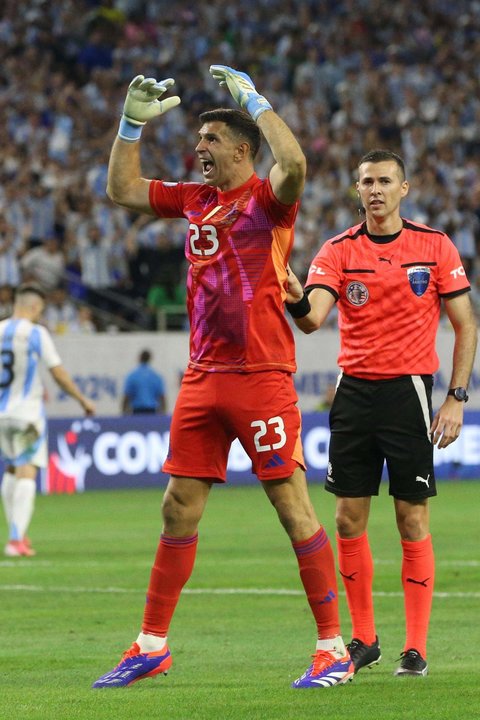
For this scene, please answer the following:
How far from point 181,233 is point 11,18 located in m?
6.74

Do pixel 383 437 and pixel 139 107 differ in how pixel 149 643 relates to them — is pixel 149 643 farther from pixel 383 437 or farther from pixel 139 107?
pixel 139 107

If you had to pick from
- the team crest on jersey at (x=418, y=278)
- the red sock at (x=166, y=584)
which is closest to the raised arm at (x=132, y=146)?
the team crest on jersey at (x=418, y=278)

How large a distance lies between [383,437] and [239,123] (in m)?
1.66

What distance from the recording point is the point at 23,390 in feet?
45.7

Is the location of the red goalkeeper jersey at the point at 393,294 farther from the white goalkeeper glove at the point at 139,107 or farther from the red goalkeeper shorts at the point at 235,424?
the white goalkeeper glove at the point at 139,107

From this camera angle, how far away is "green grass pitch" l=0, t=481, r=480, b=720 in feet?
20.3

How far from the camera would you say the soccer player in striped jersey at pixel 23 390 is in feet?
45.1

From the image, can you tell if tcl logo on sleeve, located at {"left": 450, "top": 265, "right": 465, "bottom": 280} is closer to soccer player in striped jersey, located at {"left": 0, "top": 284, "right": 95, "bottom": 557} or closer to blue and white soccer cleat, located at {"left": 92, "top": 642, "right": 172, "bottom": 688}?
blue and white soccer cleat, located at {"left": 92, "top": 642, "right": 172, "bottom": 688}

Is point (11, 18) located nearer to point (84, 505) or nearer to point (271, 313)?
point (84, 505)

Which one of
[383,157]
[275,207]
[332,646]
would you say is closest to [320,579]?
[332,646]

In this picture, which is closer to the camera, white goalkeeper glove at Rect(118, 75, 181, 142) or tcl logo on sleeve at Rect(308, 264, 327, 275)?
white goalkeeper glove at Rect(118, 75, 181, 142)

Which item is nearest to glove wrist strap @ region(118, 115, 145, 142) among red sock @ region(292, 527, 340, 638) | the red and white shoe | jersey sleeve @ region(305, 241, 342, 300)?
jersey sleeve @ region(305, 241, 342, 300)

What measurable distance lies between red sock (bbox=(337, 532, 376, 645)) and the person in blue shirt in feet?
49.6

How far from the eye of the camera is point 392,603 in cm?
1000
